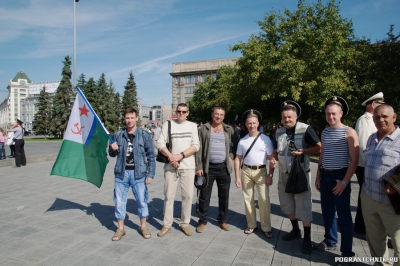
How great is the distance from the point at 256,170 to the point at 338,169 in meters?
1.30

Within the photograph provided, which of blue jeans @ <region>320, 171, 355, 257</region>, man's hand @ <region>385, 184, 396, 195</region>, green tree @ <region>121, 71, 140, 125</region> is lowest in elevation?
blue jeans @ <region>320, 171, 355, 257</region>

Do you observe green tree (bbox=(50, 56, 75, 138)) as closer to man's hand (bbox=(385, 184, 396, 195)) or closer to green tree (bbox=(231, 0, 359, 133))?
green tree (bbox=(231, 0, 359, 133))

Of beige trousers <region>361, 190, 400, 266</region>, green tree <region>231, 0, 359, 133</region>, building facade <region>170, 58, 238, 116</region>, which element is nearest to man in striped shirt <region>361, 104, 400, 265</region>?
beige trousers <region>361, 190, 400, 266</region>

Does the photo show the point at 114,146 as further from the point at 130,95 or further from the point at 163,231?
the point at 130,95

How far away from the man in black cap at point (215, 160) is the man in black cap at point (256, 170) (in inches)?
13.0

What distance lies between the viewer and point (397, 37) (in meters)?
19.8

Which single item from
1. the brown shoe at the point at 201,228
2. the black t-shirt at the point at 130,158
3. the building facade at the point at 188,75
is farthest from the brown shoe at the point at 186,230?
the building facade at the point at 188,75

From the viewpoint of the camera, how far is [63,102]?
47.6 meters

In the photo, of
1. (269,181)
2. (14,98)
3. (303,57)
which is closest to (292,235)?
(269,181)

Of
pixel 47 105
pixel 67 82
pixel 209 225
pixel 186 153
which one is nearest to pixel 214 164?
pixel 186 153

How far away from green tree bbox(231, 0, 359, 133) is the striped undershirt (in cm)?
1540

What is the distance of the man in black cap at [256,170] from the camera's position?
15.8 feet

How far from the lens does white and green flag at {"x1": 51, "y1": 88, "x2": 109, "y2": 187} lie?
5535mm

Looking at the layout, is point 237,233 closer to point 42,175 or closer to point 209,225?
point 209,225
